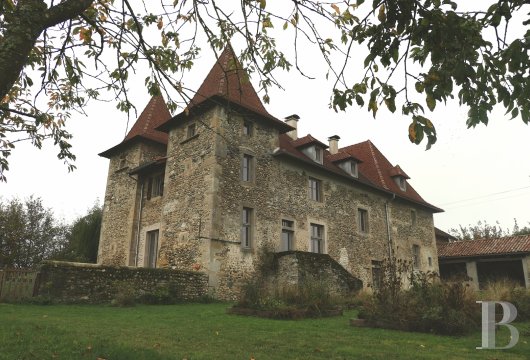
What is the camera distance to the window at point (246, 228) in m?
16.3

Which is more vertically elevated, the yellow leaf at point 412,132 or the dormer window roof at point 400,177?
the dormer window roof at point 400,177

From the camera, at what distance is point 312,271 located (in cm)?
1537

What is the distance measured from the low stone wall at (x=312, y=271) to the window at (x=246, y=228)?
1.27 meters

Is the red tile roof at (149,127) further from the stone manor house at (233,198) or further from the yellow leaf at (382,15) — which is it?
the yellow leaf at (382,15)

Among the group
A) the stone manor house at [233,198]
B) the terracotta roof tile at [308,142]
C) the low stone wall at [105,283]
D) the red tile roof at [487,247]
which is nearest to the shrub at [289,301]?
the low stone wall at [105,283]

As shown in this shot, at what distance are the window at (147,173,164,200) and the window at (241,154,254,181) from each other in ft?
14.6

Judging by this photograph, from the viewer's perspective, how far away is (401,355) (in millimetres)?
5543

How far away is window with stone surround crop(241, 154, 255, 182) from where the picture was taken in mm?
16989

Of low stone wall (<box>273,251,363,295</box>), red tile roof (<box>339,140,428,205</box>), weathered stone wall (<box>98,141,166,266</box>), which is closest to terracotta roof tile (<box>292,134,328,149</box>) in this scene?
red tile roof (<box>339,140,428,205</box>)

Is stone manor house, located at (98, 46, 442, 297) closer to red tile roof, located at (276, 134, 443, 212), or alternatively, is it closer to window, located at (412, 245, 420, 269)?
red tile roof, located at (276, 134, 443, 212)

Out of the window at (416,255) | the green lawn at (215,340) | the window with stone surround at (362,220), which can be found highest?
the window with stone surround at (362,220)

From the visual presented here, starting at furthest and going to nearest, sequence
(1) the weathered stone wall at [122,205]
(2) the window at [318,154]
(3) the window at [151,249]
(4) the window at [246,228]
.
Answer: (2) the window at [318,154]
(1) the weathered stone wall at [122,205]
(3) the window at [151,249]
(4) the window at [246,228]

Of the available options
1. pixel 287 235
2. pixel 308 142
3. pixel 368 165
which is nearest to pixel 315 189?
pixel 308 142

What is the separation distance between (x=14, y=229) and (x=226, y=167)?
63.1 feet
